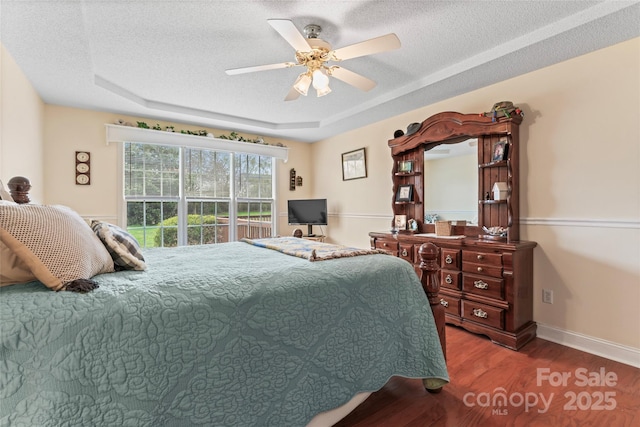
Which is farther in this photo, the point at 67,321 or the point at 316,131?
the point at 316,131

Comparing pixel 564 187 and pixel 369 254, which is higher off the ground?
pixel 564 187

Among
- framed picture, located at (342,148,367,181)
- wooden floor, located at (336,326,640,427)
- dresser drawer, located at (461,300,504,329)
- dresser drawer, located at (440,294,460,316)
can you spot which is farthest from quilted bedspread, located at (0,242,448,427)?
framed picture, located at (342,148,367,181)

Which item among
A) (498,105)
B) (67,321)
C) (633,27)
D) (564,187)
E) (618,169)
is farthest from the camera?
(498,105)

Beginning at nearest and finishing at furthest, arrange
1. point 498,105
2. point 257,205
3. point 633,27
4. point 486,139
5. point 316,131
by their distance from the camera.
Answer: point 633,27, point 498,105, point 486,139, point 316,131, point 257,205

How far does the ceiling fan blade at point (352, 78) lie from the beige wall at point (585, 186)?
1467mm

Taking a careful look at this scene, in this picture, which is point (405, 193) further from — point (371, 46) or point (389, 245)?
point (371, 46)

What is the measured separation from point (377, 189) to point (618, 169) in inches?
98.7

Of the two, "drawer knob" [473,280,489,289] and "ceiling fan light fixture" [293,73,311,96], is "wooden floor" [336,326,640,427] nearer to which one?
"drawer knob" [473,280,489,289]

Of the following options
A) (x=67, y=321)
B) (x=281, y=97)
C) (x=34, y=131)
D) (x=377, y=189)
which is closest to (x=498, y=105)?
(x=377, y=189)

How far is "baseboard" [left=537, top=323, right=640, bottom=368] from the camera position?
2.14 meters

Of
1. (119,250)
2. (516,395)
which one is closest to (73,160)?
(119,250)

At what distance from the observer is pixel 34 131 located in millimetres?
3031

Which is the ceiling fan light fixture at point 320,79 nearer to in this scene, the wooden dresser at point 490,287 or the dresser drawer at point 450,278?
the wooden dresser at point 490,287

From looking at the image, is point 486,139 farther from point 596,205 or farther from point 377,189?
point 377,189
